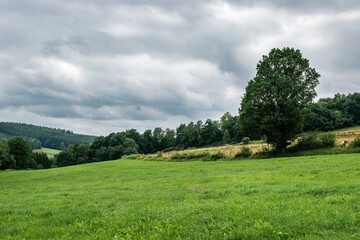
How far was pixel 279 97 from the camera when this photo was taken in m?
Result: 37.0

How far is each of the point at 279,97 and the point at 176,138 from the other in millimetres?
132783

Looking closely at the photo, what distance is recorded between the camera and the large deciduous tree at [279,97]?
37.0 meters

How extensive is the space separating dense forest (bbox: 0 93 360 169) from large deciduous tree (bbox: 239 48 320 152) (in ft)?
237

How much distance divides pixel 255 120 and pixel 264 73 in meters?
8.68

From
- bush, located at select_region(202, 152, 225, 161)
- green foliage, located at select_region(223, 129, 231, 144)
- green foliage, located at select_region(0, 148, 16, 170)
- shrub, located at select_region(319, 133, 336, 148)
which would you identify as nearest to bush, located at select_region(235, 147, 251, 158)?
bush, located at select_region(202, 152, 225, 161)

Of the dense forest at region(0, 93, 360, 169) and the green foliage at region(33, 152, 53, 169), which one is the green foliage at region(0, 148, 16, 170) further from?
the green foliage at region(33, 152, 53, 169)

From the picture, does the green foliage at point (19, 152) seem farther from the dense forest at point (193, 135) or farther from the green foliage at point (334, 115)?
the green foliage at point (334, 115)

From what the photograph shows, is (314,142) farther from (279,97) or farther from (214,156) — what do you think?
(214,156)

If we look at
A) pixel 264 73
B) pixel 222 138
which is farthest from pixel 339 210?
pixel 222 138

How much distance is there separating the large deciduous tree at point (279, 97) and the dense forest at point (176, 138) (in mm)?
72168

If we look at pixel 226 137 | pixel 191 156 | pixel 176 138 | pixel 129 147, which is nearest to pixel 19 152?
pixel 129 147

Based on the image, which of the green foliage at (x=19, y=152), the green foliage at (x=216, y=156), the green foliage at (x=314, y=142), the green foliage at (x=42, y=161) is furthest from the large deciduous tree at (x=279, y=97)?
the green foliage at (x=42, y=161)

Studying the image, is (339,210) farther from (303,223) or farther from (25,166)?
(25,166)

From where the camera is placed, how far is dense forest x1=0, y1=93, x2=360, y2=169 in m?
104
